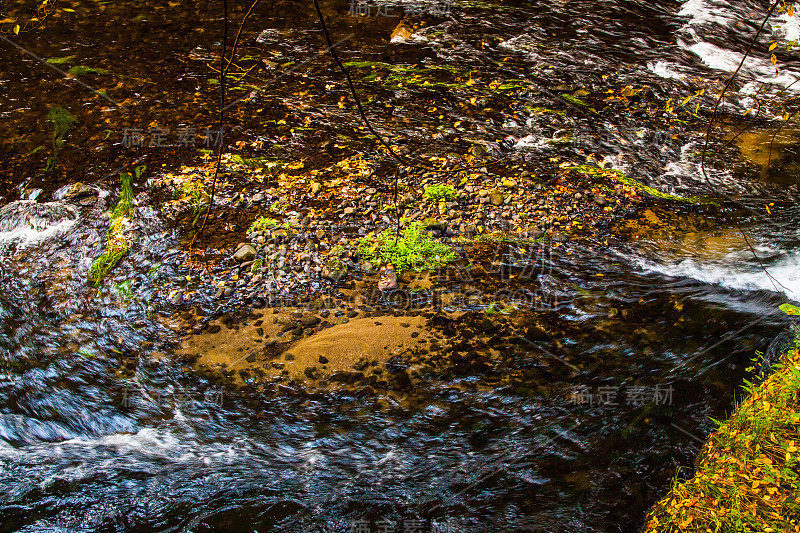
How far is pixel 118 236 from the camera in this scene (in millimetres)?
5137

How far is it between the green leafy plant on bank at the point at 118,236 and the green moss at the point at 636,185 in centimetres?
461

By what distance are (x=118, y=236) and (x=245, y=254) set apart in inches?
53.3

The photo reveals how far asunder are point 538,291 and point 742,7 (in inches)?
285

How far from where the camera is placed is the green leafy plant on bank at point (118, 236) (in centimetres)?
488

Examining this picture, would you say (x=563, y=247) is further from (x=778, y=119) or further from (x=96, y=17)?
(x=96, y=17)

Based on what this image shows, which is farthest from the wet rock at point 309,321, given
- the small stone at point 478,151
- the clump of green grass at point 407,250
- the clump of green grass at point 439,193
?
the small stone at point 478,151

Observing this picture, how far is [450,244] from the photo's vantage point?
4996 millimetres

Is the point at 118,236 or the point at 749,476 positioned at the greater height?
the point at 118,236

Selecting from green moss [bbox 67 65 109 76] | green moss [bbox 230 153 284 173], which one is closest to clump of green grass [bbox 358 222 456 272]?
green moss [bbox 230 153 284 173]

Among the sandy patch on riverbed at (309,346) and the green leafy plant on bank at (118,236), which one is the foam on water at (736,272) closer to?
the sandy patch on riverbed at (309,346)

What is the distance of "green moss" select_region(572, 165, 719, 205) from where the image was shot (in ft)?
17.4

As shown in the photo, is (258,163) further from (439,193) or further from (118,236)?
(439,193)

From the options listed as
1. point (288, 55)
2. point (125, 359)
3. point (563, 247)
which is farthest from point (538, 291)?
point (288, 55)

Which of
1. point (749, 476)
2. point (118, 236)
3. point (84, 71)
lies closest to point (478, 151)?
point (118, 236)
